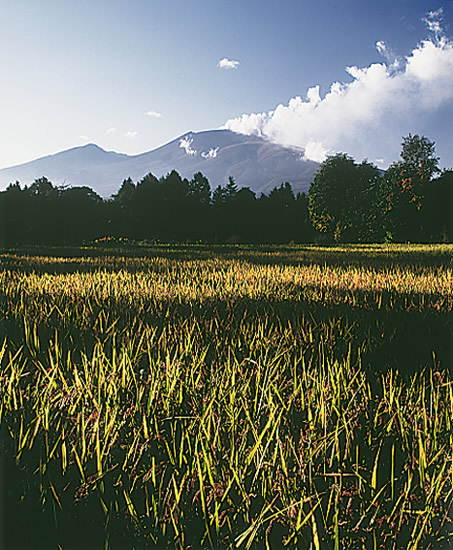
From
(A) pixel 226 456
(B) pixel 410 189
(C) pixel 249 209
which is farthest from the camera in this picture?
(C) pixel 249 209

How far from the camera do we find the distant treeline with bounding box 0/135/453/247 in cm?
3875

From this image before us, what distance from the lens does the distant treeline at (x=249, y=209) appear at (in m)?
38.8

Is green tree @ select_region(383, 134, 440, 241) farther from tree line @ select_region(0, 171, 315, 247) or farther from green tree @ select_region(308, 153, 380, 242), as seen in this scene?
tree line @ select_region(0, 171, 315, 247)

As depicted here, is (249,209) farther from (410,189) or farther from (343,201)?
(410,189)

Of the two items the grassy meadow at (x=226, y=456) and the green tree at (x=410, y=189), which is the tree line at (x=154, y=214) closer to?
the green tree at (x=410, y=189)

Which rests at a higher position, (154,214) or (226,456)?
(154,214)

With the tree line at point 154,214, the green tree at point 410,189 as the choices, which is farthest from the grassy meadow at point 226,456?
the green tree at point 410,189

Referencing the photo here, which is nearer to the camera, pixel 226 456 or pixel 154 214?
pixel 226 456

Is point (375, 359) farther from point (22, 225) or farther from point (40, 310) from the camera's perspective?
point (22, 225)

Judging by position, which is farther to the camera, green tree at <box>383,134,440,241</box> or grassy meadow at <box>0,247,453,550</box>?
green tree at <box>383,134,440,241</box>

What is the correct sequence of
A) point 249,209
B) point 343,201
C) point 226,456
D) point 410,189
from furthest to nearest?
point 249,209
point 343,201
point 410,189
point 226,456

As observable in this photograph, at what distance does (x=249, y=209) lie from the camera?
1973 inches

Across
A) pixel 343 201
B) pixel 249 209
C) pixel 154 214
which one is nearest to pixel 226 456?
pixel 154 214

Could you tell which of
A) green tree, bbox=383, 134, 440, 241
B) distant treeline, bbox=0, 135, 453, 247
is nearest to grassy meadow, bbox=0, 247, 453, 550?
distant treeline, bbox=0, 135, 453, 247
